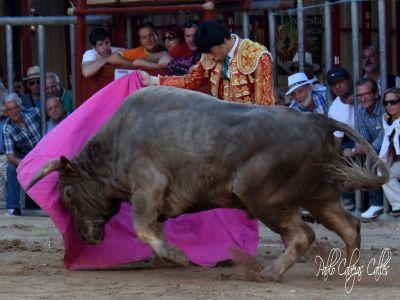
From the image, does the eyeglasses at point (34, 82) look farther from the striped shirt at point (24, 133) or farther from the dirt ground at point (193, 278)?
the dirt ground at point (193, 278)

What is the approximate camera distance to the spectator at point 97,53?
10.5 metres

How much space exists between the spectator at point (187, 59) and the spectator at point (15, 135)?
208 centimetres

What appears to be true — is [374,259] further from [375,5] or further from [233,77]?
[375,5]

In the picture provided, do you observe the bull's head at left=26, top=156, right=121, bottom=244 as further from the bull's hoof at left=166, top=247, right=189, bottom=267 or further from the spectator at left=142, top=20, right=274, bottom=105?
the spectator at left=142, top=20, right=274, bottom=105

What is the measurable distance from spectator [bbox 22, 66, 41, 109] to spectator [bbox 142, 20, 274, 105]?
3.68 meters

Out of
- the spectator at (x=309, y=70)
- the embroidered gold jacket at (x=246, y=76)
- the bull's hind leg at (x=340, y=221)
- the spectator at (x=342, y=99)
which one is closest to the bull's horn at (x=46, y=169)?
the embroidered gold jacket at (x=246, y=76)

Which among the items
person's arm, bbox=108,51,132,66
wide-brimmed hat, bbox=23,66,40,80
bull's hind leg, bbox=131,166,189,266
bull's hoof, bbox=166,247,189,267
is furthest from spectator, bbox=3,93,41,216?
bull's hoof, bbox=166,247,189,267

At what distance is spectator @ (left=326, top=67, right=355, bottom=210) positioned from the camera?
404 inches

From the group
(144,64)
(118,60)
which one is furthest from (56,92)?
(144,64)

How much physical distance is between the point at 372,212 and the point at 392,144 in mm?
620

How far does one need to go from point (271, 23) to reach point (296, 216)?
3104mm

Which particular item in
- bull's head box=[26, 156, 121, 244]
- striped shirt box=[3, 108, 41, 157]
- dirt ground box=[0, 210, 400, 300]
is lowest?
dirt ground box=[0, 210, 400, 300]

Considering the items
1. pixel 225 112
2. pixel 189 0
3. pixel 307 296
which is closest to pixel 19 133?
pixel 189 0

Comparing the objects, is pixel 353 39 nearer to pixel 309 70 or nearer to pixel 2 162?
pixel 309 70
